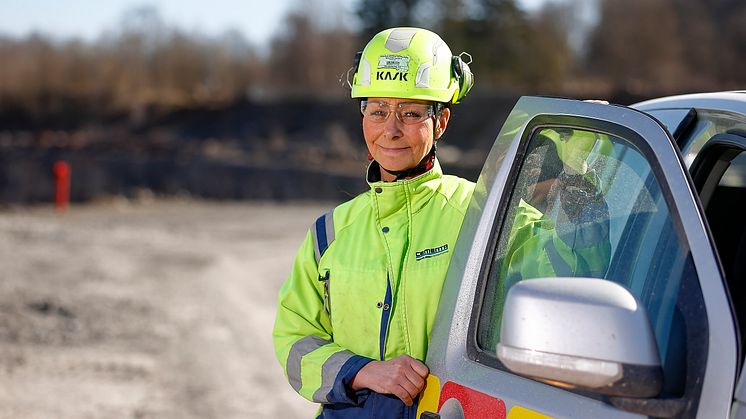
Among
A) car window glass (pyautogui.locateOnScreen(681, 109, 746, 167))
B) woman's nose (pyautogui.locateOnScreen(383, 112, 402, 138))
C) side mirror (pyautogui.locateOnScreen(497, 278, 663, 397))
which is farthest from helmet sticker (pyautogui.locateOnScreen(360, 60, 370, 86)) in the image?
side mirror (pyautogui.locateOnScreen(497, 278, 663, 397))

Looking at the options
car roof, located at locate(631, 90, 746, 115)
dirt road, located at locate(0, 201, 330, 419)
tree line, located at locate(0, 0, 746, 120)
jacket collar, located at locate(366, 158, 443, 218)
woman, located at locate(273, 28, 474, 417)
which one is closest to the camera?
car roof, located at locate(631, 90, 746, 115)

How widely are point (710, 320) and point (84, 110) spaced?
63.0 meters

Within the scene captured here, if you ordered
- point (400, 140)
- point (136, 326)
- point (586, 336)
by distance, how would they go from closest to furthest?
1. point (586, 336)
2. point (400, 140)
3. point (136, 326)

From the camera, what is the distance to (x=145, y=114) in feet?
186

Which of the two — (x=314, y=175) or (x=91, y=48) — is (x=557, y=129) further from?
(x=91, y=48)

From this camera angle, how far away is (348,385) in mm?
2428

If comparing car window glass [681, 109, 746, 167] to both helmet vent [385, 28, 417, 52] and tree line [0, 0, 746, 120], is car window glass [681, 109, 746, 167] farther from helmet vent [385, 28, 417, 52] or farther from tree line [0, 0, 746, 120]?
tree line [0, 0, 746, 120]

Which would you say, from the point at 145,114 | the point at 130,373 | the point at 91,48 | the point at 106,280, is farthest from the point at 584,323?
the point at 91,48

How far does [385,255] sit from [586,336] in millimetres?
921

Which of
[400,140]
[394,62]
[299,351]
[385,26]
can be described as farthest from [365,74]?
[385,26]

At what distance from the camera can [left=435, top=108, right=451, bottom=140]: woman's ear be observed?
8.76 feet

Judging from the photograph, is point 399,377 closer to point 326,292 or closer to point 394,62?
point 326,292

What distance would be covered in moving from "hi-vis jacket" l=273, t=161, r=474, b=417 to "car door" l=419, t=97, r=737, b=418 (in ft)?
0.38

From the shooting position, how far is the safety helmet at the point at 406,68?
2.57 meters
